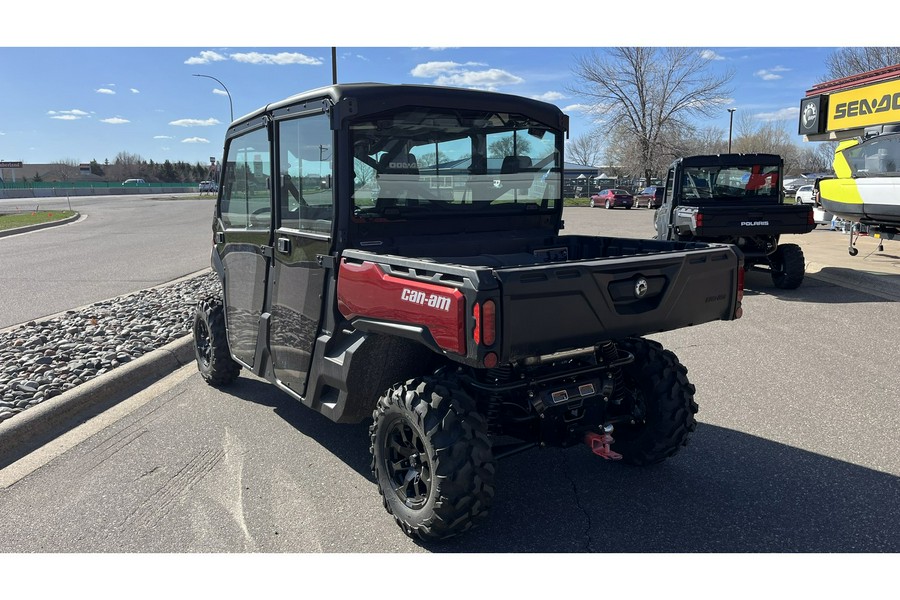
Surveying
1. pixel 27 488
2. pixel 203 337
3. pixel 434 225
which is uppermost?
pixel 434 225

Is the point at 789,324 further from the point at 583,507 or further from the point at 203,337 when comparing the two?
the point at 203,337

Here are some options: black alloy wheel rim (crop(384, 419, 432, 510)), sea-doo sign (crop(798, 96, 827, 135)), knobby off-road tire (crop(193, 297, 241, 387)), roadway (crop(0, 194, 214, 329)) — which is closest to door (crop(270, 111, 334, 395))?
black alloy wheel rim (crop(384, 419, 432, 510))

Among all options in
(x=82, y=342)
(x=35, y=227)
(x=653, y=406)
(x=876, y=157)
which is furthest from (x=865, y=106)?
(x=35, y=227)

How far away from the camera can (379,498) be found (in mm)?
3562

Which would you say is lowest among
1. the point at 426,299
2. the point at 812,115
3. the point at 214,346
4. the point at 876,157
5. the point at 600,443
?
the point at 600,443

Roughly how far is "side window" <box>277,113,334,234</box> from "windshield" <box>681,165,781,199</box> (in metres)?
8.29

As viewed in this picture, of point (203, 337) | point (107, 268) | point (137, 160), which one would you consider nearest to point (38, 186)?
point (137, 160)

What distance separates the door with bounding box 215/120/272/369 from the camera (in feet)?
14.2

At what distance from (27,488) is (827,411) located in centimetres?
545

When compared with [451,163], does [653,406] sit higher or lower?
lower

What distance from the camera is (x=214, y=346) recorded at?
17.3ft

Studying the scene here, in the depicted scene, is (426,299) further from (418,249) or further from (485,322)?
(418,249)

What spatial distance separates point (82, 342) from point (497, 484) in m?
Answer: 5.11

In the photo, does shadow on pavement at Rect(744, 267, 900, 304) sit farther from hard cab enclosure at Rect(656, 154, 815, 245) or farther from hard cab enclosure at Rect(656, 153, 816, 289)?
hard cab enclosure at Rect(656, 154, 815, 245)
